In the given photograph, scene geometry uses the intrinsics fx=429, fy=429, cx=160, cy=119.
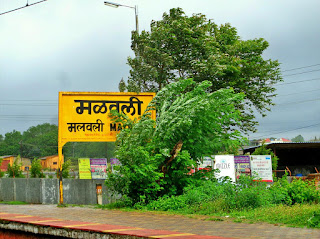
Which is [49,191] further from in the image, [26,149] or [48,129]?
[48,129]

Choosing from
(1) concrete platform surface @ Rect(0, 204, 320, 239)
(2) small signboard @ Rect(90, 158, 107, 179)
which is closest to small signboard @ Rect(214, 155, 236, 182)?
(2) small signboard @ Rect(90, 158, 107, 179)

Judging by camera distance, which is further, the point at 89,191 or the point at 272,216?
the point at 89,191

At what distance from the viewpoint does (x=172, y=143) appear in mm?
12539

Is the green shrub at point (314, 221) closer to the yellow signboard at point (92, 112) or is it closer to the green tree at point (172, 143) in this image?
the green tree at point (172, 143)

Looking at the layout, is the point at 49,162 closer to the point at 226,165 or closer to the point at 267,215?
the point at 226,165

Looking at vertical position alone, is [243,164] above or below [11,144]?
below

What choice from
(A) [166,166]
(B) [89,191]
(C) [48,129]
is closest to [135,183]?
(A) [166,166]

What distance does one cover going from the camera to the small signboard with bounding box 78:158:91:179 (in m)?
23.2

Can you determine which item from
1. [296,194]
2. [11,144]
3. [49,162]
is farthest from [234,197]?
[11,144]

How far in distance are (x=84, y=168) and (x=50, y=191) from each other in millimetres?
2599

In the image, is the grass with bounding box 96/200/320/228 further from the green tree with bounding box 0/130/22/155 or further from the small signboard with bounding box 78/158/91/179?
the green tree with bounding box 0/130/22/155

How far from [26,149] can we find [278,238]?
11409 cm

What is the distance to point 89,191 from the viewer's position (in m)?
20.2

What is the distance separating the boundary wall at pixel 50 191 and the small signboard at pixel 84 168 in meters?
2.02
